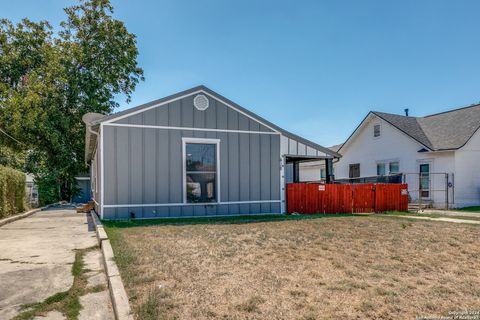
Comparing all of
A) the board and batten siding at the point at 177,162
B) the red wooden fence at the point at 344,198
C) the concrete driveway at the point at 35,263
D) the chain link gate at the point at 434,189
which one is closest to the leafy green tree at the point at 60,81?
the board and batten siding at the point at 177,162

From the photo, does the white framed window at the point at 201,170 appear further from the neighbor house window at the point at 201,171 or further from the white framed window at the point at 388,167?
the white framed window at the point at 388,167

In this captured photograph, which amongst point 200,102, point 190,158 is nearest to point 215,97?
point 200,102

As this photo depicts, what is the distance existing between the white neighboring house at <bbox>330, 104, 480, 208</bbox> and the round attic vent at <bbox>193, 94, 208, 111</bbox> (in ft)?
36.5

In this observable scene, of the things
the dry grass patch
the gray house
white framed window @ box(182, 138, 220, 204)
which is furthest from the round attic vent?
the dry grass patch

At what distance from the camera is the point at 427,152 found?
18.9 metres

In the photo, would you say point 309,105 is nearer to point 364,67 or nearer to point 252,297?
point 364,67

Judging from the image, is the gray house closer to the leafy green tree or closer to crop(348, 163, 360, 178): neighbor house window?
crop(348, 163, 360, 178): neighbor house window

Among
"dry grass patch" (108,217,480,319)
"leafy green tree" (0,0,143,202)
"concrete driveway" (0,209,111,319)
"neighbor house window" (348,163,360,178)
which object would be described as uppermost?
"leafy green tree" (0,0,143,202)

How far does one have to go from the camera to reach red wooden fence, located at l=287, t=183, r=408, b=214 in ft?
46.0

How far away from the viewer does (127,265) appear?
5.00 meters

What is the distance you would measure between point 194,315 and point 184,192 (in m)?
8.66

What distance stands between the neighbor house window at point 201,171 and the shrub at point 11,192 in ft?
22.6

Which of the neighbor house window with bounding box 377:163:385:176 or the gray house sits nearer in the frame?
the gray house

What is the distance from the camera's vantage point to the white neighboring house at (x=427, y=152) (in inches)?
708
